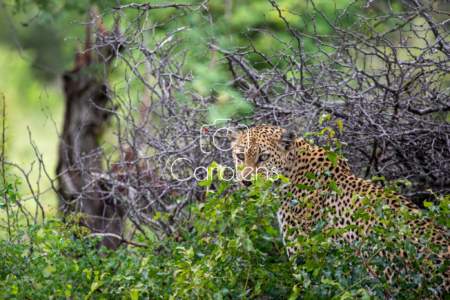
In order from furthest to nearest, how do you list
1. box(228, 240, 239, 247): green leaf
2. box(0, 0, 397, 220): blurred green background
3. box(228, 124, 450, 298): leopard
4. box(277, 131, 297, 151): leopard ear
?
box(0, 0, 397, 220): blurred green background, box(277, 131, 297, 151): leopard ear, box(228, 124, 450, 298): leopard, box(228, 240, 239, 247): green leaf

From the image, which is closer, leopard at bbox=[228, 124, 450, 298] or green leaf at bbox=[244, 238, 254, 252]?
green leaf at bbox=[244, 238, 254, 252]

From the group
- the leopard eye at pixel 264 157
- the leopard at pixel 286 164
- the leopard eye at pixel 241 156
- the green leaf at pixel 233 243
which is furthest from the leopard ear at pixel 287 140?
the green leaf at pixel 233 243

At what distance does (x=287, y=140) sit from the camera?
A: 12.3 ft

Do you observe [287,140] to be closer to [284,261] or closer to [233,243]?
[284,261]

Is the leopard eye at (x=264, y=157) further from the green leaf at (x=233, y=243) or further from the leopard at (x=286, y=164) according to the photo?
the green leaf at (x=233, y=243)

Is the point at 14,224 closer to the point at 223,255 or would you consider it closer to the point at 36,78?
the point at 223,255

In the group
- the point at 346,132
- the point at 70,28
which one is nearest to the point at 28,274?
the point at 346,132

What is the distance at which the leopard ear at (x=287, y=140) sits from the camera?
3709mm

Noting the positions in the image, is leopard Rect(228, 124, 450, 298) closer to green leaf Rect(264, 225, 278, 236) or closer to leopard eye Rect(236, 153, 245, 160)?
leopard eye Rect(236, 153, 245, 160)

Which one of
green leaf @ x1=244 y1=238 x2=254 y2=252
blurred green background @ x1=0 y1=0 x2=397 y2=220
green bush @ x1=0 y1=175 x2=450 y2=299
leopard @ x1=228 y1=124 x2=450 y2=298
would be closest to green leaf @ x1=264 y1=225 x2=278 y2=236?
green bush @ x1=0 y1=175 x2=450 y2=299

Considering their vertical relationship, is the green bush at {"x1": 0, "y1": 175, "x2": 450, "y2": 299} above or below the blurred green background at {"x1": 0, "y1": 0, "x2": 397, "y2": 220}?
below

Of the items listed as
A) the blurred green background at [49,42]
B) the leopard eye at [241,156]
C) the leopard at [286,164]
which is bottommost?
the leopard at [286,164]

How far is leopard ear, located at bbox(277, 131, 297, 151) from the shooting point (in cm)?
371

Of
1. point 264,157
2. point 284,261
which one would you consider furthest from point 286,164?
point 284,261
